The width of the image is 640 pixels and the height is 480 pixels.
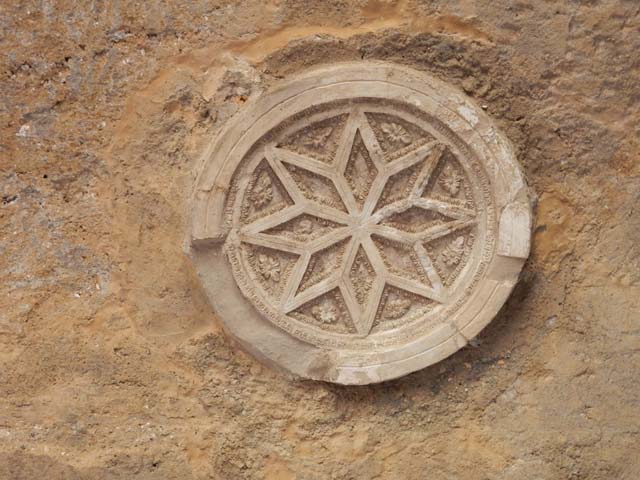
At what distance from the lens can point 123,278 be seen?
12.1ft

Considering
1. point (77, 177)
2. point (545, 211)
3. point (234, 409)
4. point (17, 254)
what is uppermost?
point (77, 177)

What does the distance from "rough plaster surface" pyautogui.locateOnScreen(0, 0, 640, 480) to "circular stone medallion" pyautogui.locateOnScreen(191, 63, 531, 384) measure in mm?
189

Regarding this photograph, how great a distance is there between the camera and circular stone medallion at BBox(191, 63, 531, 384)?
353cm

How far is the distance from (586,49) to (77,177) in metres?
2.93

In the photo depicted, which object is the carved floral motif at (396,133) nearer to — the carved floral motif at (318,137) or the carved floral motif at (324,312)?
the carved floral motif at (318,137)

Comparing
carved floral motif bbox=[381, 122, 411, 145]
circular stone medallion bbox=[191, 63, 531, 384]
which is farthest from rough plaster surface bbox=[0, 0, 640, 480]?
carved floral motif bbox=[381, 122, 411, 145]

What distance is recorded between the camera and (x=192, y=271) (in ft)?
12.1

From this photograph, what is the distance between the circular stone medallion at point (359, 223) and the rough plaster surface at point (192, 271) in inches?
7.4

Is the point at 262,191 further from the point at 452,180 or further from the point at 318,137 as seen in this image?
the point at 452,180

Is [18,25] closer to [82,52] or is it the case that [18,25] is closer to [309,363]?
[82,52]

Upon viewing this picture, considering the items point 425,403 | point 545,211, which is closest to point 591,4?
point 545,211

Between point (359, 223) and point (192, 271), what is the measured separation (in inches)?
39.0

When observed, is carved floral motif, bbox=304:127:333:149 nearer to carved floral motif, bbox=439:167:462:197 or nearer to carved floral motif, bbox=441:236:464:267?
carved floral motif, bbox=439:167:462:197

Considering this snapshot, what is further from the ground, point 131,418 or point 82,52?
point 82,52
